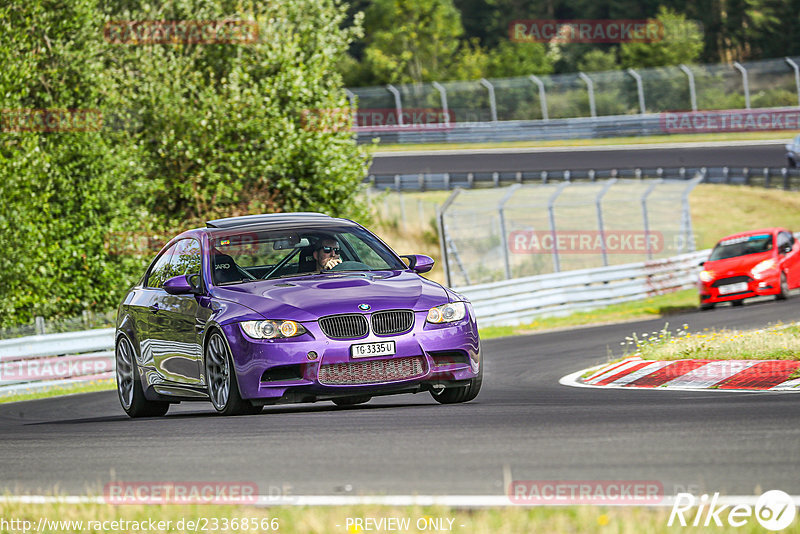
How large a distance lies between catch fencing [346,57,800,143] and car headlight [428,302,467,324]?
40673 millimetres

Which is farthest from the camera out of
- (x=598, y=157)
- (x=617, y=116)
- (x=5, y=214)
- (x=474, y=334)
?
(x=617, y=116)

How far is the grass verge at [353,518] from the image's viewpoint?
4.60 metres

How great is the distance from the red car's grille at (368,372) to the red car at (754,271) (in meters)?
15.3

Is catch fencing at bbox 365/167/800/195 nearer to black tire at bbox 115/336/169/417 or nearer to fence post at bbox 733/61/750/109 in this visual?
fence post at bbox 733/61/750/109

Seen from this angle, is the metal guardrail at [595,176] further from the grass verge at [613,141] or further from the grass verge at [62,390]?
the grass verge at [62,390]

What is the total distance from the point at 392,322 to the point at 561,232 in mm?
27916

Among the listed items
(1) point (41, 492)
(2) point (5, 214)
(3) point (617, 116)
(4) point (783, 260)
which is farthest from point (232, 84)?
(3) point (617, 116)

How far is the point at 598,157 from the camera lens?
4759 centimetres

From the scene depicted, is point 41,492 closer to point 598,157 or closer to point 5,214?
point 5,214

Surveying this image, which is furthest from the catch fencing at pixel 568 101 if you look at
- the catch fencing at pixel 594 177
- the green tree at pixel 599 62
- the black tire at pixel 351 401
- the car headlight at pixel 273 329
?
the car headlight at pixel 273 329

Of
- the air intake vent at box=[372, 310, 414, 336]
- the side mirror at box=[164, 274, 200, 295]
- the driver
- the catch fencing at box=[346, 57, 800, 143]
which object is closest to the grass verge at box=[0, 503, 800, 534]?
the air intake vent at box=[372, 310, 414, 336]

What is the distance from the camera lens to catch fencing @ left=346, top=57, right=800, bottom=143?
163 feet

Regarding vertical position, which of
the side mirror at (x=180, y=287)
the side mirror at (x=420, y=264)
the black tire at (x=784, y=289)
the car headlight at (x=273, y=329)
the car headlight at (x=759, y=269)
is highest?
the side mirror at (x=180, y=287)

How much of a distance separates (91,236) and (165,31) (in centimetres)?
577
